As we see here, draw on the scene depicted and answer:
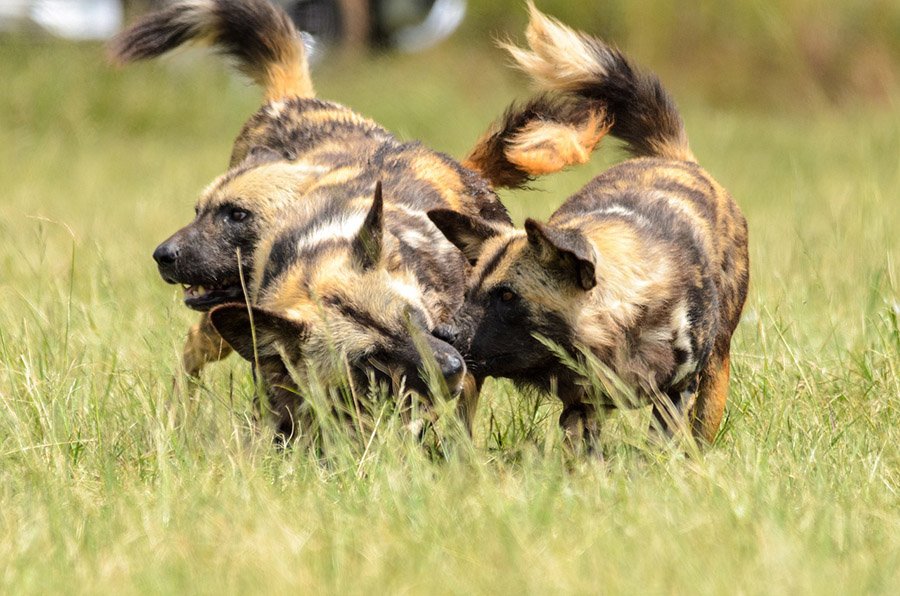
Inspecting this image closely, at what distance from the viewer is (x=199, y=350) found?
14.7 ft

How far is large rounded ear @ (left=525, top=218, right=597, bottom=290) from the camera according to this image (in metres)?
3.29

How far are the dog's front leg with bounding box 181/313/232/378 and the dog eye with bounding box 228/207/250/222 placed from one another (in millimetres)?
341

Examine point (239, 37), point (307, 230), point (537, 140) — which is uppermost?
point (239, 37)

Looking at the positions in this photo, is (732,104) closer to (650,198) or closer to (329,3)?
(329,3)

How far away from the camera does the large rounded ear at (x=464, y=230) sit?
369 cm

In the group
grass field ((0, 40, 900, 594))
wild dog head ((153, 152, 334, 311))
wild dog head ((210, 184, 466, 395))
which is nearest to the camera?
grass field ((0, 40, 900, 594))

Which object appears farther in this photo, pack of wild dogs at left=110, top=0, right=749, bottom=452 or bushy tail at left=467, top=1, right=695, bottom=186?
bushy tail at left=467, top=1, right=695, bottom=186

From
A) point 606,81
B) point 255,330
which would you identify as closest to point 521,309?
point 255,330

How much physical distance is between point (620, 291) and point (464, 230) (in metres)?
0.49

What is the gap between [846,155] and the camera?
9.59 metres

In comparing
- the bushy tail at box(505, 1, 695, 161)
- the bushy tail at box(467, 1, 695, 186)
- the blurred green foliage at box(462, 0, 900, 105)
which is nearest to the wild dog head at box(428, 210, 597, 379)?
the bushy tail at box(467, 1, 695, 186)

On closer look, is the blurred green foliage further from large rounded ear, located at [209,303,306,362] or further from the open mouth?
large rounded ear, located at [209,303,306,362]

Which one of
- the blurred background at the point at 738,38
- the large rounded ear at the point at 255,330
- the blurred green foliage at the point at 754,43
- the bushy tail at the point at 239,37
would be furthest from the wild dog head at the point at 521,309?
the blurred green foliage at the point at 754,43

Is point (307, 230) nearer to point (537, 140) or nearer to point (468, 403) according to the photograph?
point (468, 403)
